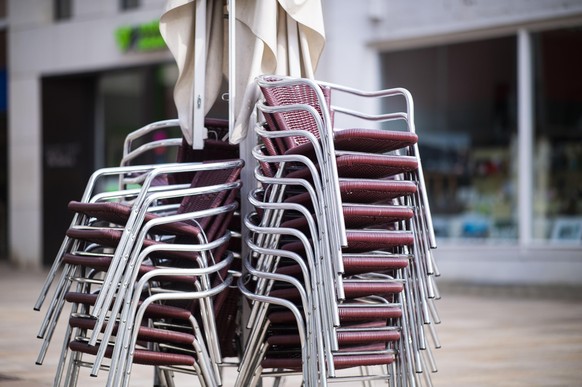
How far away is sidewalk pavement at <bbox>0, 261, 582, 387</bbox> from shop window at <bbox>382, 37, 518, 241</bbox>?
Result: 1.11 metres

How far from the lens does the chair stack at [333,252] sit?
161 inches

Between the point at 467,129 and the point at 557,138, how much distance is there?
Result: 1345mm

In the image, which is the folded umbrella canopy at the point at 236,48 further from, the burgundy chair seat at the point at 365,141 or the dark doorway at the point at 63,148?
the dark doorway at the point at 63,148

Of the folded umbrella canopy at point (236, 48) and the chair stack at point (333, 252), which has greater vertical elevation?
the folded umbrella canopy at point (236, 48)

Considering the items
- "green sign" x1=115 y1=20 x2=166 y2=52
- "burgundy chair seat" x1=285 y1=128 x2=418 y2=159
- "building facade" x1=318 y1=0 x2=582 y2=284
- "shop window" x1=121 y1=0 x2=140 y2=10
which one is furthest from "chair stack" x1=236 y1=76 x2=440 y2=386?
"shop window" x1=121 y1=0 x2=140 y2=10

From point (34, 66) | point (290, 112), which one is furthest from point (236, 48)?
point (34, 66)

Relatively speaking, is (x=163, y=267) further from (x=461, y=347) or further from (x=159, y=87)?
(x=159, y=87)

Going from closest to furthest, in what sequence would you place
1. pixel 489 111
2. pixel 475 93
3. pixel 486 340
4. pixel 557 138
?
1. pixel 486 340
2. pixel 557 138
3. pixel 489 111
4. pixel 475 93

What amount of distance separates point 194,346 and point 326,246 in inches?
32.1

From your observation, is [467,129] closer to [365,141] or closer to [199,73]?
[199,73]

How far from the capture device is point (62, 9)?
1788 centimetres

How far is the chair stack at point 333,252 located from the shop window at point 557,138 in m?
8.71

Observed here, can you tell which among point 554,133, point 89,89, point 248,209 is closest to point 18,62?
point 89,89

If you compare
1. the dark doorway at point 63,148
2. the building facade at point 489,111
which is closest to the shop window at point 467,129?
the building facade at point 489,111
